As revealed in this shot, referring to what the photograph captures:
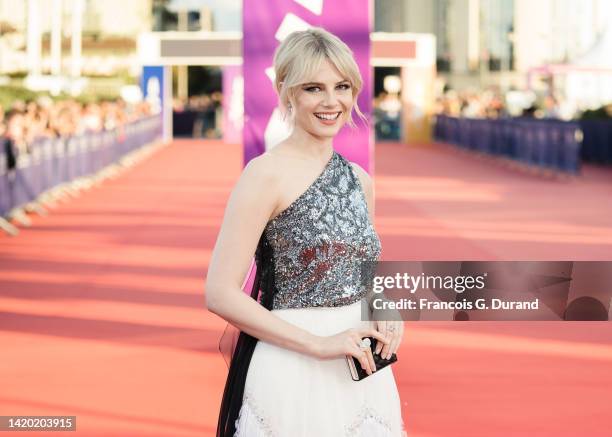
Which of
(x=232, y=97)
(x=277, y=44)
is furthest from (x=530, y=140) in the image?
(x=277, y=44)

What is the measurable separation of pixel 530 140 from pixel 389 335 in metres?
26.6

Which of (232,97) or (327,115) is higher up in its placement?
(232,97)

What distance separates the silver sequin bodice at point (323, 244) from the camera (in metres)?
2.93

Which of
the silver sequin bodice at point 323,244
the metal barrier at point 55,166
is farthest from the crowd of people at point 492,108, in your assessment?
the silver sequin bodice at point 323,244

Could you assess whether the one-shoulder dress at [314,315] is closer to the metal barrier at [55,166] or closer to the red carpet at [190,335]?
the red carpet at [190,335]

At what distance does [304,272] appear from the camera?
298 centimetres

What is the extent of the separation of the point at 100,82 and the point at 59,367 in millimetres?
64664

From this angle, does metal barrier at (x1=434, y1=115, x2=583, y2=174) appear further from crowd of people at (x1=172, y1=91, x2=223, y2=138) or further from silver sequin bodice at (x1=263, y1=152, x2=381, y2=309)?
silver sequin bodice at (x1=263, y1=152, x2=381, y2=309)

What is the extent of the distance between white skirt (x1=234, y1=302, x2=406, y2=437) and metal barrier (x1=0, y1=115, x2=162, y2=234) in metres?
13.3

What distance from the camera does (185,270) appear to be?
12828 mm

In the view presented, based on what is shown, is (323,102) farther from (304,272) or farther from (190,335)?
(190,335)

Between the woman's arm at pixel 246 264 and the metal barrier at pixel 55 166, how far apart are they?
13448mm

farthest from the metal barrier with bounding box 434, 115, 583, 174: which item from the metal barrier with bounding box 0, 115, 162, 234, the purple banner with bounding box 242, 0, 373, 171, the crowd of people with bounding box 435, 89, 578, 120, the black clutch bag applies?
the black clutch bag

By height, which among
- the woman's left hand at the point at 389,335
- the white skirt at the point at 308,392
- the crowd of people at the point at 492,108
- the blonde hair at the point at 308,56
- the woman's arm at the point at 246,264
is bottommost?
the white skirt at the point at 308,392
